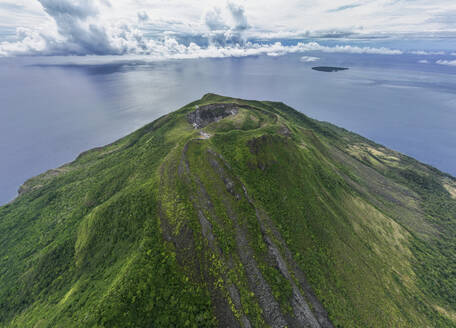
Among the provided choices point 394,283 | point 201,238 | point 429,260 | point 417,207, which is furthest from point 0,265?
point 417,207

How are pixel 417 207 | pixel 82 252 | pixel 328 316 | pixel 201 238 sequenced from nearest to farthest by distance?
pixel 328 316 → pixel 201 238 → pixel 82 252 → pixel 417 207

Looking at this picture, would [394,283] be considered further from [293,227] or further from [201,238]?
[201,238]

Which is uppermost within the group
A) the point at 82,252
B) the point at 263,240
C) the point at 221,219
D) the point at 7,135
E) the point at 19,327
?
the point at 221,219

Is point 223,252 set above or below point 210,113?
below

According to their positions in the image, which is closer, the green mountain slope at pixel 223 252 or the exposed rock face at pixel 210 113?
the green mountain slope at pixel 223 252

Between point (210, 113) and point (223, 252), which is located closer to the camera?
point (223, 252)
